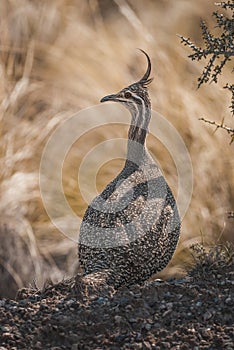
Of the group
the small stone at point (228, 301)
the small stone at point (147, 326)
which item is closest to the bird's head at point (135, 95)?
the small stone at point (228, 301)

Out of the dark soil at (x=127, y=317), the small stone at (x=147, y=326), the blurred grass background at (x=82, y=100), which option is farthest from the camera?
the blurred grass background at (x=82, y=100)

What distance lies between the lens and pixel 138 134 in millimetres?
8977

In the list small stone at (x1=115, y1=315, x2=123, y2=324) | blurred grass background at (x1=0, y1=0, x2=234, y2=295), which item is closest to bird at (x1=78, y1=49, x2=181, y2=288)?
small stone at (x1=115, y1=315, x2=123, y2=324)

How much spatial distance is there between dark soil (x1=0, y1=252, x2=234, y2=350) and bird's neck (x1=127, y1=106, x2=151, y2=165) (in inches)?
52.1

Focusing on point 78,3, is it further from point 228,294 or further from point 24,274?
point 228,294

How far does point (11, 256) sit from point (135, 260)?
9.19 ft

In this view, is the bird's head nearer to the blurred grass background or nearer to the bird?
the bird

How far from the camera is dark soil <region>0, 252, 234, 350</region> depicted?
6.95 meters

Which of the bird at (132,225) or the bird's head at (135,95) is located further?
the bird's head at (135,95)

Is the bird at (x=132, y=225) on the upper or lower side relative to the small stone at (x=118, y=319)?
upper

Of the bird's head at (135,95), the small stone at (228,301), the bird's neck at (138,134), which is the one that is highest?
the bird's head at (135,95)

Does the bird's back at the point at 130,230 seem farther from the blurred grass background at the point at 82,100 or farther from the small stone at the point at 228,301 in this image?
→ the blurred grass background at the point at 82,100

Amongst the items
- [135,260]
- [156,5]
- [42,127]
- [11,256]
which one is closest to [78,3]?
[156,5]

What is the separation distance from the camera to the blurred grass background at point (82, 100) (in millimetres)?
10852
